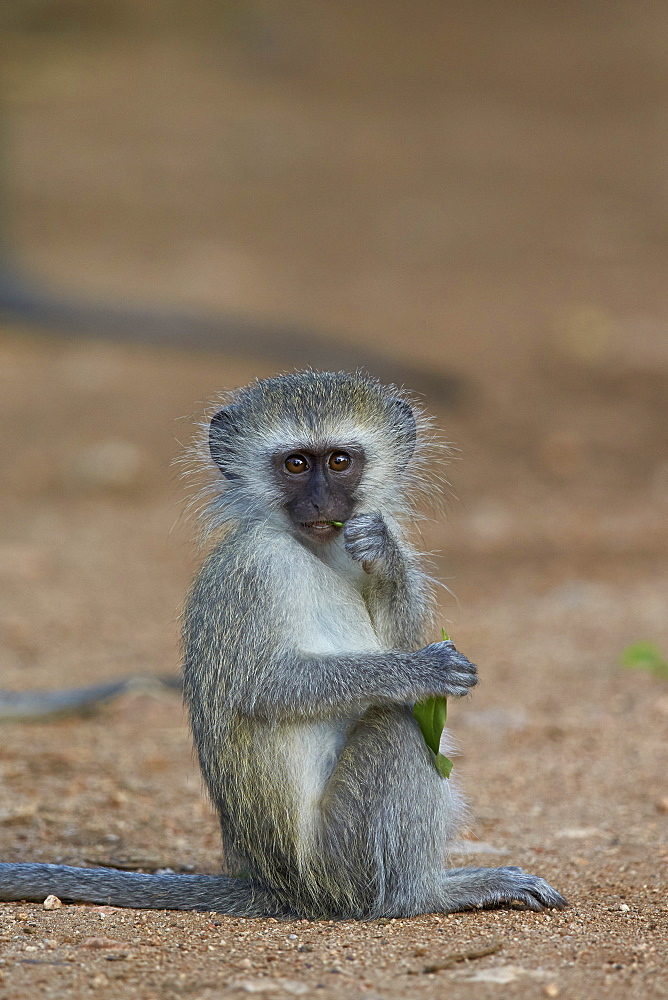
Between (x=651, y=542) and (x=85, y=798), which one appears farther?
(x=651, y=542)

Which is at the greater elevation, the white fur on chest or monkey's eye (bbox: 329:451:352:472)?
monkey's eye (bbox: 329:451:352:472)

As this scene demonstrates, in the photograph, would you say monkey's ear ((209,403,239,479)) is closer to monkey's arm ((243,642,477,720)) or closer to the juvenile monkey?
the juvenile monkey

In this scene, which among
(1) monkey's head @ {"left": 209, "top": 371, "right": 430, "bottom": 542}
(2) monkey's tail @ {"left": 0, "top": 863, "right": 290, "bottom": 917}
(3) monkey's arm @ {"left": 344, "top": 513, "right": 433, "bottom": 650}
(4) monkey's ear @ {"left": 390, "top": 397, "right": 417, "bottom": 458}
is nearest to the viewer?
(2) monkey's tail @ {"left": 0, "top": 863, "right": 290, "bottom": 917}

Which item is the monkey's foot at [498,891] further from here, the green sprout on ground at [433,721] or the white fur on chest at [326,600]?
the white fur on chest at [326,600]

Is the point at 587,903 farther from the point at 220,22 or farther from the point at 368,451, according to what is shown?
the point at 220,22

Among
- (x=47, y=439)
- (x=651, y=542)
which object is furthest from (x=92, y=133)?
(x=651, y=542)

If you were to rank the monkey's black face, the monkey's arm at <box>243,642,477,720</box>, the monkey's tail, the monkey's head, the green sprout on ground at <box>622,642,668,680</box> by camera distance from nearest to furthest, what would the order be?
the monkey's arm at <box>243,642,477,720</box> → the monkey's tail → the monkey's black face → the monkey's head → the green sprout on ground at <box>622,642,668,680</box>

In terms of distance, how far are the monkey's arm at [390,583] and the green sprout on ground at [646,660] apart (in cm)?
323

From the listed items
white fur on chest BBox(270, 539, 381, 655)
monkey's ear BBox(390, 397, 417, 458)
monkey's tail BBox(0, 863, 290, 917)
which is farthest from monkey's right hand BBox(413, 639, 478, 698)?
monkey's ear BBox(390, 397, 417, 458)

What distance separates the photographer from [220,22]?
29609 mm

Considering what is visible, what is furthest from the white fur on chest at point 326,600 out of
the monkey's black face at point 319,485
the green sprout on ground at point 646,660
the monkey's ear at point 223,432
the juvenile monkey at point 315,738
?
the green sprout on ground at point 646,660

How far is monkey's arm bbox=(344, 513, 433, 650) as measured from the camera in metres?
4.66

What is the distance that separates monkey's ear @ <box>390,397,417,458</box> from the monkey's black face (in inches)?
13.1

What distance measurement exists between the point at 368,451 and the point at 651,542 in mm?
6295
